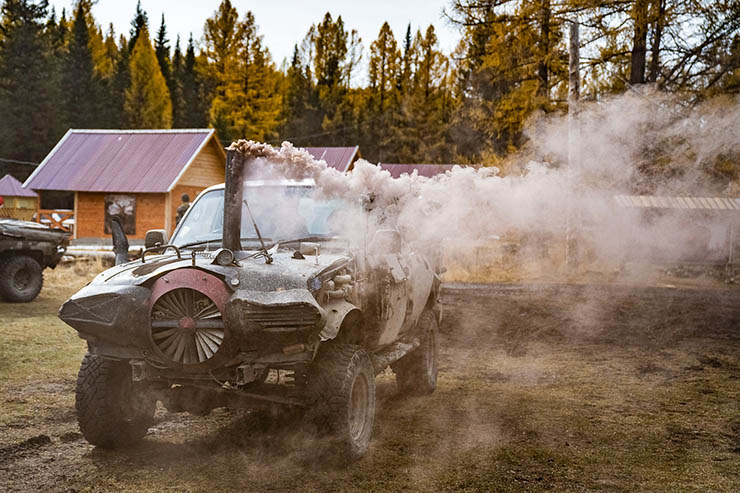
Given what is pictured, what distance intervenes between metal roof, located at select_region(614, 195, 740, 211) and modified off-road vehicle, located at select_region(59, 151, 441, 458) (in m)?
13.1

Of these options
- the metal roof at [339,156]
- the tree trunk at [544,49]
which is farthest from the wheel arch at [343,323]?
the metal roof at [339,156]

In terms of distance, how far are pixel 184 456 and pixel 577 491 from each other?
275cm

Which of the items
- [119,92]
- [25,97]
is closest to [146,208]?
[25,97]

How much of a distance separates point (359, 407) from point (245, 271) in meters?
1.37

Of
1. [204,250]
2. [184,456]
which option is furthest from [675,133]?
[184,456]

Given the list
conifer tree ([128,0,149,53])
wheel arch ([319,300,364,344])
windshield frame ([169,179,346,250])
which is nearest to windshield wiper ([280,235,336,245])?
windshield frame ([169,179,346,250])

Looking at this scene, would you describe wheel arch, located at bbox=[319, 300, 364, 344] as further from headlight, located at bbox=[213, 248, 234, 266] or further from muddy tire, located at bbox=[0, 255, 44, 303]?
muddy tire, located at bbox=[0, 255, 44, 303]

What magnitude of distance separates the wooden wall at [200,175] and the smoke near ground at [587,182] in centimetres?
1482

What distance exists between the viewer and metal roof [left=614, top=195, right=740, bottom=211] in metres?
17.7

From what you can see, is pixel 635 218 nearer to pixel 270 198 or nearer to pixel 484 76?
pixel 484 76

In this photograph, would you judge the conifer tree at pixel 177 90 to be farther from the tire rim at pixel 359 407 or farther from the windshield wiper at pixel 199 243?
the tire rim at pixel 359 407

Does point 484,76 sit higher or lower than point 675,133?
higher

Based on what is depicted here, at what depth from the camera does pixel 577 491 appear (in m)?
4.55

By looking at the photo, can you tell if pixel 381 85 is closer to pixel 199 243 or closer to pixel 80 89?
pixel 80 89
